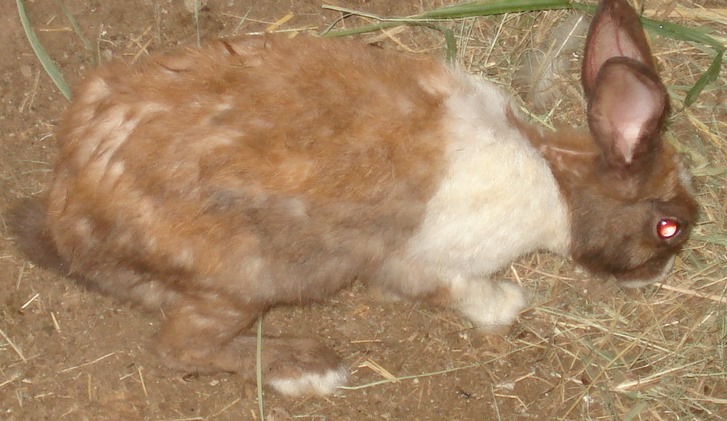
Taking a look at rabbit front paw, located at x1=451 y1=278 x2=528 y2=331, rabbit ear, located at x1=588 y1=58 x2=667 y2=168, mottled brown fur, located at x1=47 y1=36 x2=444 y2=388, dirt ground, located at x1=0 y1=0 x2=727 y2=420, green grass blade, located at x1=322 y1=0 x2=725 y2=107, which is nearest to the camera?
rabbit ear, located at x1=588 y1=58 x2=667 y2=168

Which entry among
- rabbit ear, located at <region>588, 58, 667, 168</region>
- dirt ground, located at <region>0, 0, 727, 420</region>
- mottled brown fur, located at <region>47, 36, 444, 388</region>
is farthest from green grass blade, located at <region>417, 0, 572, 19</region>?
dirt ground, located at <region>0, 0, 727, 420</region>

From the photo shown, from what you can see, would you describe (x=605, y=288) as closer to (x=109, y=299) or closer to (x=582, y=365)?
(x=582, y=365)

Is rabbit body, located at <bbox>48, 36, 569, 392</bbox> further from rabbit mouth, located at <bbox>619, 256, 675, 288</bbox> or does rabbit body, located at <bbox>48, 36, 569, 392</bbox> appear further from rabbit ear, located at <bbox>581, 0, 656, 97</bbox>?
rabbit mouth, located at <bbox>619, 256, 675, 288</bbox>

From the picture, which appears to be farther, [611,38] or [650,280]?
[650,280]

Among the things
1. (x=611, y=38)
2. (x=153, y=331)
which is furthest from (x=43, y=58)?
(x=611, y=38)

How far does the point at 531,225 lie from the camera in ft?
12.3

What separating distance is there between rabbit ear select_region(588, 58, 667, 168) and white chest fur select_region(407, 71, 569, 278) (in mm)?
302

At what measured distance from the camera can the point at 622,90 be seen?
128 inches

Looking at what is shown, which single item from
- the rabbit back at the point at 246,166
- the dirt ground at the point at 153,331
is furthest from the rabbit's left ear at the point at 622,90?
the dirt ground at the point at 153,331

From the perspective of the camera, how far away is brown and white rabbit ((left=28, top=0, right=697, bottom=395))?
335 centimetres

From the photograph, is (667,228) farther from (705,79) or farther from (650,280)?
(705,79)

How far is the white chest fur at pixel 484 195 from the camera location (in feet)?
11.5

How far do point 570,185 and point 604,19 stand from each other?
0.65 m

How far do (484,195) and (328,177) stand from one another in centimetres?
61
